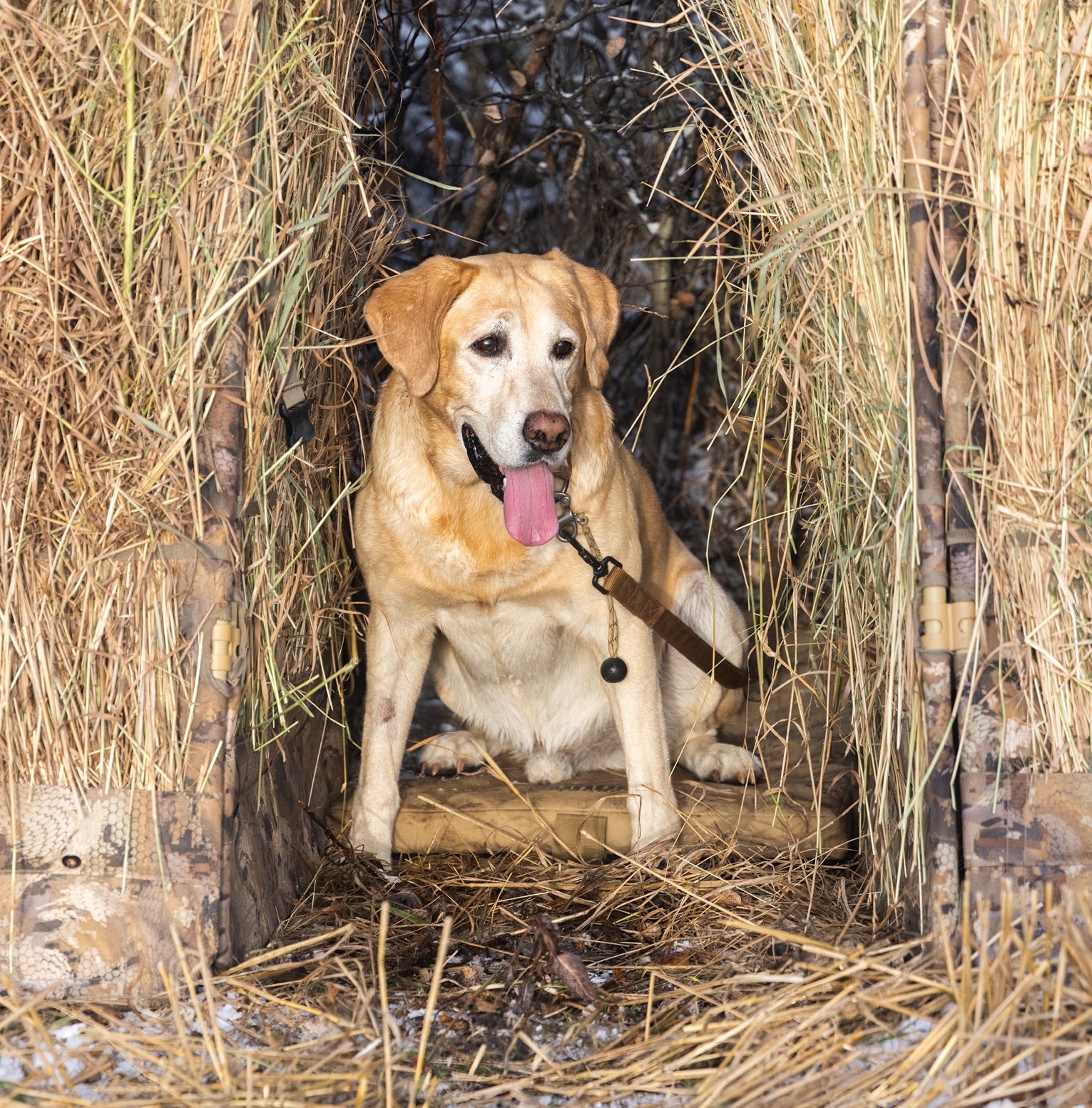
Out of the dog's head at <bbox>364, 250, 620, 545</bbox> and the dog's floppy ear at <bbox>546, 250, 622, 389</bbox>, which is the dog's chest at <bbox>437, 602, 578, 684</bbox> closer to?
the dog's head at <bbox>364, 250, 620, 545</bbox>

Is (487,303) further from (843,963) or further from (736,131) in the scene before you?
(843,963)

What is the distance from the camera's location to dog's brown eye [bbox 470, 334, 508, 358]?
299 centimetres

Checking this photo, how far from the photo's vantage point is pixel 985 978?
1824 millimetres

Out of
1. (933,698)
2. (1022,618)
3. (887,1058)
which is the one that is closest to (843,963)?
(887,1058)

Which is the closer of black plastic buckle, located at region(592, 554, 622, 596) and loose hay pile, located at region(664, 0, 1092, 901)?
loose hay pile, located at region(664, 0, 1092, 901)

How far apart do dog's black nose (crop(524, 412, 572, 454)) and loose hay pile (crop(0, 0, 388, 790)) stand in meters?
0.76

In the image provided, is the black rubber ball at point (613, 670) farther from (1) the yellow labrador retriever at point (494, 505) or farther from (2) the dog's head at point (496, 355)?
(2) the dog's head at point (496, 355)

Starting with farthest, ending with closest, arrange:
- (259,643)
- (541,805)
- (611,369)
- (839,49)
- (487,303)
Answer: (611,369) → (541,805) → (487,303) → (259,643) → (839,49)

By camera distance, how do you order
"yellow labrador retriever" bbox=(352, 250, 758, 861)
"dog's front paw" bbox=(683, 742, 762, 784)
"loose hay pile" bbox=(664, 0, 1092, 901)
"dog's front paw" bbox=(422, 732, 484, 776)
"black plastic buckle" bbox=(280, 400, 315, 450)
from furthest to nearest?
"dog's front paw" bbox=(422, 732, 484, 776), "dog's front paw" bbox=(683, 742, 762, 784), "yellow labrador retriever" bbox=(352, 250, 758, 861), "black plastic buckle" bbox=(280, 400, 315, 450), "loose hay pile" bbox=(664, 0, 1092, 901)

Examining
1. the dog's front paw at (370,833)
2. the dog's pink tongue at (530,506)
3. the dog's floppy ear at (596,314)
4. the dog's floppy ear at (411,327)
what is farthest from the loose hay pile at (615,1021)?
the dog's floppy ear at (596,314)

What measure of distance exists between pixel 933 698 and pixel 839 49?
131 centimetres

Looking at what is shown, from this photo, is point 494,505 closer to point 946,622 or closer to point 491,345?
point 491,345

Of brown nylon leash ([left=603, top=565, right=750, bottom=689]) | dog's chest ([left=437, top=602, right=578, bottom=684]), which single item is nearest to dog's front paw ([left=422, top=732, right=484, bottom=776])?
dog's chest ([left=437, top=602, right=578, bottom=684])

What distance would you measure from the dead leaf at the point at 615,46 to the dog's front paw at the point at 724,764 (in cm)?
281
